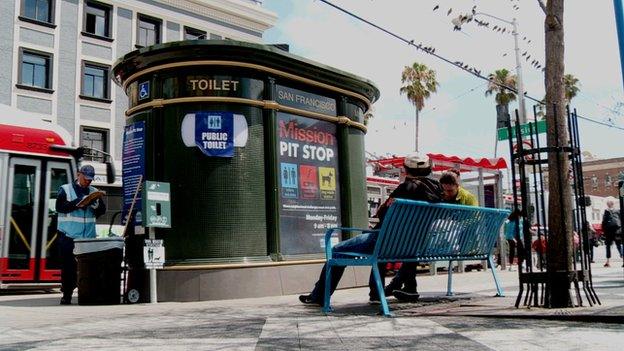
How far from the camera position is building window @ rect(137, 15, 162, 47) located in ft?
102

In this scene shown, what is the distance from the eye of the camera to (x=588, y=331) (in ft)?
14.2

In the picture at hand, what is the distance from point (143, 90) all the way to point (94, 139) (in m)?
21.6

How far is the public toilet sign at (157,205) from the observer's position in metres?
7.57

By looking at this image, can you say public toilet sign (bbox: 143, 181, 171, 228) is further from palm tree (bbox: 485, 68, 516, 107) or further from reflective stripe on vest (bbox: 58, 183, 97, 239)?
palm tree (bbox: 485, 68, 516, 107)

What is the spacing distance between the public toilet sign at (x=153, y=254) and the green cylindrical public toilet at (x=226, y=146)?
0.36 m

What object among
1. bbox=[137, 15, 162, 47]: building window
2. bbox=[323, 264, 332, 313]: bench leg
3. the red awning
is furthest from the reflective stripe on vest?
bbox=[137, 15, 162, 47]: building window

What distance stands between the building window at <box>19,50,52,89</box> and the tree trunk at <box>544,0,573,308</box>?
82.8ft

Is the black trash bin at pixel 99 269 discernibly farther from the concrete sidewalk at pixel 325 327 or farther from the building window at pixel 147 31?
the building window at pixel 147 31

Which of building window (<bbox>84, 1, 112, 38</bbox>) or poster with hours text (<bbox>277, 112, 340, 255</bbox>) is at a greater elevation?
building window (<bbox>84, 1, 112, 38</bbox>)

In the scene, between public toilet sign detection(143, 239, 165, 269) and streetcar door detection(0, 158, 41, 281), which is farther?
streetcar door detection(0, 158, 41, 281)

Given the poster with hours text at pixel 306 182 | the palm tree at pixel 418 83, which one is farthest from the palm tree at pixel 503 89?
the poster with hours text at pixel 306 182

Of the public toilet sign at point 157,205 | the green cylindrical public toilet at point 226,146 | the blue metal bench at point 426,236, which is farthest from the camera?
the green cylindrical public toilet at point 226,146

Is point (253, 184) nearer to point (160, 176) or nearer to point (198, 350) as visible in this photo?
point (160, 176)

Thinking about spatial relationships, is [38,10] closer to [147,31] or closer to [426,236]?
[147,31]
